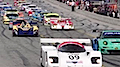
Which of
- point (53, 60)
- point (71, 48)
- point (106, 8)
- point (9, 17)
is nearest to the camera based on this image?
point (53, 60)

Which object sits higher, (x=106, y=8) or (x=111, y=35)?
(x=111, y=35)

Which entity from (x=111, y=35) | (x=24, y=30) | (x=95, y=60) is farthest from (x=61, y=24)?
(x=95, y=60)

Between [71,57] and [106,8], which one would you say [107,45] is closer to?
[71,57]

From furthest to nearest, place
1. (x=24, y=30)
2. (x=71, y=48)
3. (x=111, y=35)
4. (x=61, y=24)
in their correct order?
(x=61, y=24)
(x=24, y=30)
(x=111, y=35)
(x=71, y=48)

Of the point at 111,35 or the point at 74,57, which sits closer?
the point at 74,57

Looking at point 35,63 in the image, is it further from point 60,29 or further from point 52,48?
point 60,29

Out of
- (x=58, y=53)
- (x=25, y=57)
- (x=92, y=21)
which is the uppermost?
(x=58, y=53)

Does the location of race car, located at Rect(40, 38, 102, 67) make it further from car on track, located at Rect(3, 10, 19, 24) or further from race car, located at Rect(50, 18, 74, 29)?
car on track, located at Rect(3, 10, 19, 24)

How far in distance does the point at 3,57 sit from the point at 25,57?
1026 millimetres

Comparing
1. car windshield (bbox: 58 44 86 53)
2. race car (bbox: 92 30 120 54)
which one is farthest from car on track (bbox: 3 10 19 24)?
car windshield (bbox: 58 44 86 53)

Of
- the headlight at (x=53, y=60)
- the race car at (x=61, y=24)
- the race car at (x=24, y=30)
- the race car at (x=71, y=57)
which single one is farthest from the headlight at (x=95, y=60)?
the race car at (x=61, y=24)

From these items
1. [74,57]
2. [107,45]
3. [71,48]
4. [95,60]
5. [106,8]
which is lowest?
[106,8]

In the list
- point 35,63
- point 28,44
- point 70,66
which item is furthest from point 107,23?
point 70,66

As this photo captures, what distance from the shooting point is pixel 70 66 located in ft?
47.1
